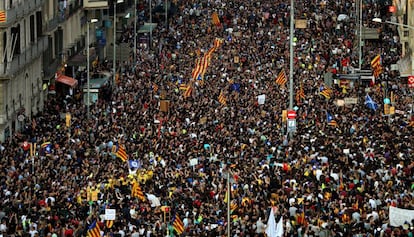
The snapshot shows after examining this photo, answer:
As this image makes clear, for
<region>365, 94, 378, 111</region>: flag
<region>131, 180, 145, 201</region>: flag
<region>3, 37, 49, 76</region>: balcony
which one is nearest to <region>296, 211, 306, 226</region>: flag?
<region>131, 180, 145, 201</region>: flag

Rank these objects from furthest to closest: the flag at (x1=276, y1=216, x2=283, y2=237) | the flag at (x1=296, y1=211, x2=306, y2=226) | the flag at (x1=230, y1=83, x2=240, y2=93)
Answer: the flag at (x1=230, y1=83, x2=240, y2=93)
the flag at (x1=296, y1=211, x2=306, y2=226)
the flag at (x1=276, y1=216, x2=283, y2=237)

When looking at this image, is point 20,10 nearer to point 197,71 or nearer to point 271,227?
point 197,71

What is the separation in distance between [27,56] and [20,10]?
10.1 feet

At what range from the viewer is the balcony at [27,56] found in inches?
3521

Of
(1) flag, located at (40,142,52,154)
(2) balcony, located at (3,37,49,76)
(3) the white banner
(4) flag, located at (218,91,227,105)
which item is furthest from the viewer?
(4) flag, located at (218,91,227,105)

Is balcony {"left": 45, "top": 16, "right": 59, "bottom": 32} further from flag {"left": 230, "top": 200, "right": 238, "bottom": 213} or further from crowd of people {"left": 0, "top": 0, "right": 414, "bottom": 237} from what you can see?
flag {"left": 230, "top": 200, "right": 238, "bottom": 213}

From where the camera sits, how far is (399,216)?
61156 millimetres

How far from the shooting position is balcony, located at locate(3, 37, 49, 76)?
89438mm

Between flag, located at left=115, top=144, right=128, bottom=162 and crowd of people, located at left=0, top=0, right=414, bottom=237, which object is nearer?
crowd of people, located at left=0, top=0, right=414, bottom=237

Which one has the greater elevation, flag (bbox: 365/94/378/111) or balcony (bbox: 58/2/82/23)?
balcony (bbox: 58/2/82/23)

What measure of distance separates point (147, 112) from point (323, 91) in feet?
30.9

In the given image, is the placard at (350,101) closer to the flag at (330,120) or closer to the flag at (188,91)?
the flag at (330,120)

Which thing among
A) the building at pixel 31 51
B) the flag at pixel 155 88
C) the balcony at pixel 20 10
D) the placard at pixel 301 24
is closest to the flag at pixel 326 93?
the flag at pixel 155 88

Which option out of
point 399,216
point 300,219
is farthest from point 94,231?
point 399,216
